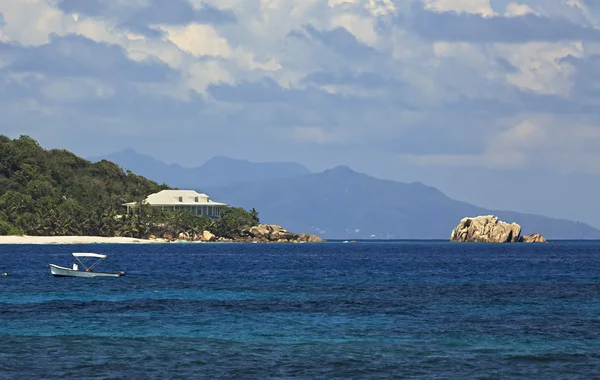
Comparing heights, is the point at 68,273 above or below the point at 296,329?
above

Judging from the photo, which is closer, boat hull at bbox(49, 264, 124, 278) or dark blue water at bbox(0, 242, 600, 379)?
dark blue water at bbox(0, 242, 600, 379)

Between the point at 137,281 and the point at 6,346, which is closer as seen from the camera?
the point at 6,346

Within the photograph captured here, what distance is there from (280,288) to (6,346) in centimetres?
4433

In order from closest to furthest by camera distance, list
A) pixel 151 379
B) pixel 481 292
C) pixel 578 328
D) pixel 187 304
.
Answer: pixel 151 379 < pixel 578 328 < pixel 187 304 < pixel 481 292

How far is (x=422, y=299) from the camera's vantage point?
8094 centimetres

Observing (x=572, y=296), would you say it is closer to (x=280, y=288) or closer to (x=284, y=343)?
(x=280, y=288)

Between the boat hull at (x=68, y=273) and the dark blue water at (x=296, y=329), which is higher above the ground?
the boat hull at (x=68, y=273)

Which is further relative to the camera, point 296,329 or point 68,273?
point 68,273

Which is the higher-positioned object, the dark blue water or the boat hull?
the boat hull

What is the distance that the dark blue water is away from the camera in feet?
151

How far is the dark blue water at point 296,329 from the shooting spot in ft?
151

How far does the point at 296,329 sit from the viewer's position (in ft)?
194

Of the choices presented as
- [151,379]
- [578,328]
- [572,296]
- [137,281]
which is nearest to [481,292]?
[572,296]

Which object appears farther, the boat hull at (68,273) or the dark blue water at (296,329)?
the boat hull at (68,273)
